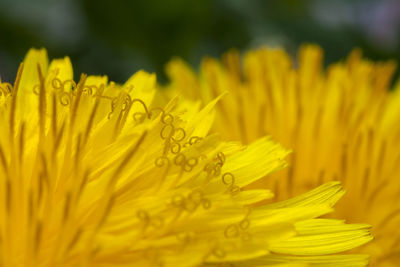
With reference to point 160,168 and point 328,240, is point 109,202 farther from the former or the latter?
point 328,240

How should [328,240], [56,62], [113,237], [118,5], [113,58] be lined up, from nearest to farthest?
1. [113,237]
2. [328,240]
3. [56,62]
4. [118,5]
5. [113,58]

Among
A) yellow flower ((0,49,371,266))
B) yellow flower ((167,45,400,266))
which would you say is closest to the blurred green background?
yellow flower ((167,45,400,266))

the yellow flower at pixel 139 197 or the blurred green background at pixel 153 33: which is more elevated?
the blurred green background at pixel 153 33

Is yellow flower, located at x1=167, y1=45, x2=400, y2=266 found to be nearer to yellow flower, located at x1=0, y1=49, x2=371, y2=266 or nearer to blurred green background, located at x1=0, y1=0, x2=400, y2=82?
yellow flower, located at x1=0, y1=49, x2=371, y2=266

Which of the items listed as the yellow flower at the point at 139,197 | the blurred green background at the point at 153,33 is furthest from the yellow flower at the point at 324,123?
the blurred green background at the point at 153,33

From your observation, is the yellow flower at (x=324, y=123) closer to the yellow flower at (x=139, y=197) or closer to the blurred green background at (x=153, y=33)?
the yellow flower at (x=139, y=197)

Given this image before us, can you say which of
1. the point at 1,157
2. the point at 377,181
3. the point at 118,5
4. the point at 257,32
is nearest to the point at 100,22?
the point at 118,5
